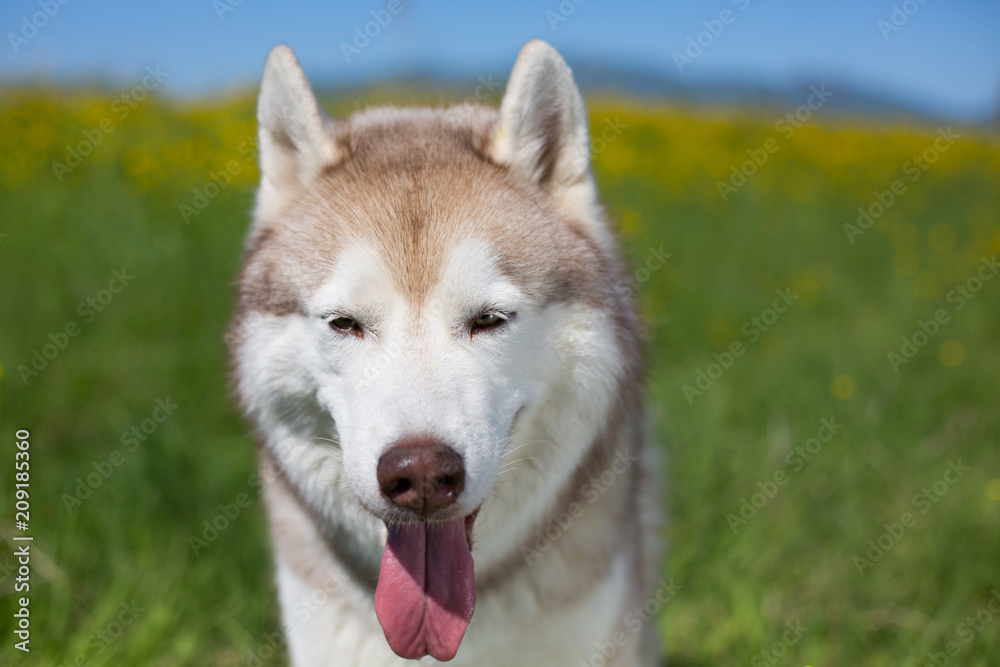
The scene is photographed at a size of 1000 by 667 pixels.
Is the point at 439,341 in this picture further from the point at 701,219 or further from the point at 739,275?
the point at 701,219

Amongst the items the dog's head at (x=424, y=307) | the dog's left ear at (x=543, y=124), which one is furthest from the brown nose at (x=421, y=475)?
the dog's left ear at (x=543, y=124)

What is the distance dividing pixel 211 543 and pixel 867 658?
275 centimetres

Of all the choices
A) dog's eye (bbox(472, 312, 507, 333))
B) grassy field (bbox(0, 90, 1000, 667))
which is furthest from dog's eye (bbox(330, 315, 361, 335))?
grassy field (bbox(0, 90, 1000, 667))

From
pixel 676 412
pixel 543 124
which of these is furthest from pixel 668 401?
pixel 543 124

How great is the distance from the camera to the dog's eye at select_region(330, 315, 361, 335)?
73.7 inches

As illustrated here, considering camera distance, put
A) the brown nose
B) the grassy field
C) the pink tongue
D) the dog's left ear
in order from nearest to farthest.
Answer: the brown nose
the pink tongue
the dog's left ear
the grassy field

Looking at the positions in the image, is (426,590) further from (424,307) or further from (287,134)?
(287,134)

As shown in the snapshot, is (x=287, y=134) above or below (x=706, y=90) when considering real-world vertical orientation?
above

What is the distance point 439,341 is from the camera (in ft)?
5.95

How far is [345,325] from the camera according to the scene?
188cm

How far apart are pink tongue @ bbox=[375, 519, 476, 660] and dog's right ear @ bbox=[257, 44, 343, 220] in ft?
3.52

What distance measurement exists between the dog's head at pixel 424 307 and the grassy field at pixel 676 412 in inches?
24.6

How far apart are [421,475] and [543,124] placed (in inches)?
45.5

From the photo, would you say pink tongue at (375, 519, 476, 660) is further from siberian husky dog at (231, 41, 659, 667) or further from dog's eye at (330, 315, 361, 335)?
dog's eye at (330, 315, 361, 335)
